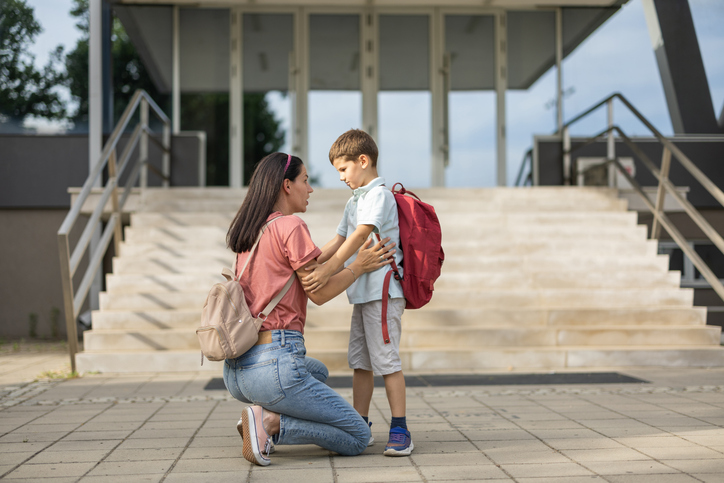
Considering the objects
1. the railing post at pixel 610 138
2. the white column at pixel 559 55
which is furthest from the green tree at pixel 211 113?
the railing post at pixel 610 138

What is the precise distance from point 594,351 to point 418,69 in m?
6.06

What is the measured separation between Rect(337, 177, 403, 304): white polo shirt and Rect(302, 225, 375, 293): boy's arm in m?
0.04

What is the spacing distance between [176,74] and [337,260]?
791 centimetres

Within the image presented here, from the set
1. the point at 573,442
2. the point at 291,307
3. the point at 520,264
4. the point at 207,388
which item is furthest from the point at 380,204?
the point at 520,264

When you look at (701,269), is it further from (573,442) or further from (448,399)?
(573,442)

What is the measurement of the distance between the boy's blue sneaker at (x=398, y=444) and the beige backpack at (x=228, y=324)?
71cm

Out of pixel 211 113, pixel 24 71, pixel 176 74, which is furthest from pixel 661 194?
pixel 24 71

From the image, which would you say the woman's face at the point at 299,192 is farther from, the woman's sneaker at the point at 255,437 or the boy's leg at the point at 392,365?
the woman's sneaker at the point at 255,437

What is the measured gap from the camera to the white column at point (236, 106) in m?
9.77

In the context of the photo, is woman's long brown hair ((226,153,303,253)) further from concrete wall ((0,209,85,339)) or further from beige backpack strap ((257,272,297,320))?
concrete wall ((0,209,85,339))

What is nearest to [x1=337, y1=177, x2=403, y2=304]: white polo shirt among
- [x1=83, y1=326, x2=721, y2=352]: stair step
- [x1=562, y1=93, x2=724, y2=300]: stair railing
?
[x1=83, y1=326, x2=721, y2=352]: stair step

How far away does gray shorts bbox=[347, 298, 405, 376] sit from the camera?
2811mm

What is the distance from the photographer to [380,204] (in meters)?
2.78

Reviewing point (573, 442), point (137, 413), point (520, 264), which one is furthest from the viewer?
point (520, 264)
